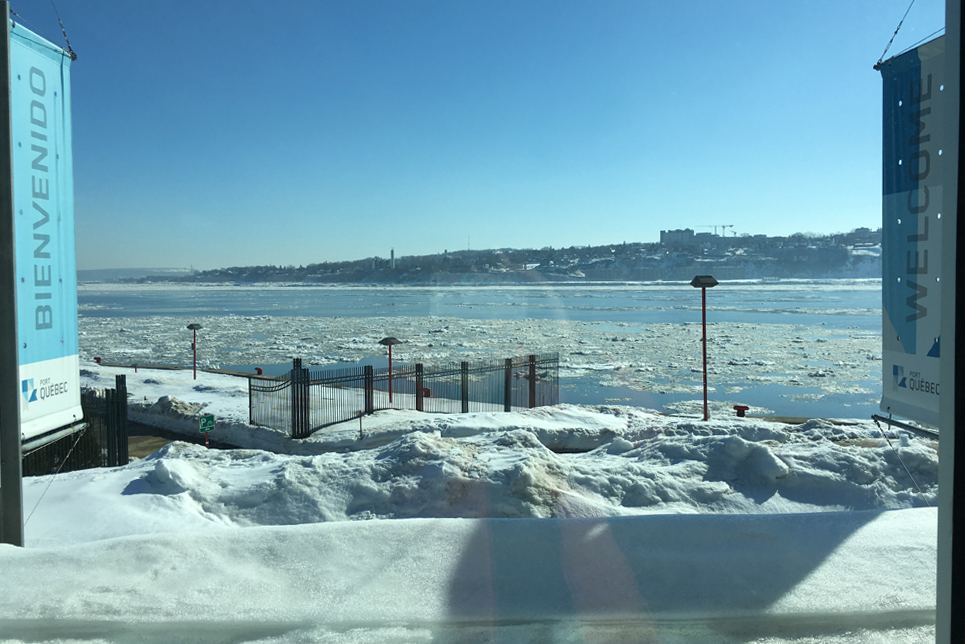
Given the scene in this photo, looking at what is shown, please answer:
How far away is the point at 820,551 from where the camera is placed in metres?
3.82

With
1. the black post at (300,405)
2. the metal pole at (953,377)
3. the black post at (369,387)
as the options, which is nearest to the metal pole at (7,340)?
the metal pole at (953,377)

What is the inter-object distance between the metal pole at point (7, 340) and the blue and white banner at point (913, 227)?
247 inches

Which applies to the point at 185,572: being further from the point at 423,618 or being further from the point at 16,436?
the point at 16,436

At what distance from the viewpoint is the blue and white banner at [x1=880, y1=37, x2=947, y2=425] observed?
444 cm

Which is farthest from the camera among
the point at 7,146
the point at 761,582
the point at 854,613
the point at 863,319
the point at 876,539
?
the point at 863,319

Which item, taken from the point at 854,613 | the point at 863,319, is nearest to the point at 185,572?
the point at 854,613

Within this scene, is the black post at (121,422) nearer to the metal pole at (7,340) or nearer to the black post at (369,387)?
the black post at (369,387)

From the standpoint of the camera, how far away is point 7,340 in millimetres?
4461

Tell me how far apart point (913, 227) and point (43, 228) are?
20.8 feet

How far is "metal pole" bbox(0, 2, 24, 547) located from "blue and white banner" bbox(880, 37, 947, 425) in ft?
20.6

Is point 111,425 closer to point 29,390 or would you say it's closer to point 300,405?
point 300,405

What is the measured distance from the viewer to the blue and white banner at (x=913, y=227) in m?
4.44

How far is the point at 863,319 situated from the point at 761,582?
2082 inches

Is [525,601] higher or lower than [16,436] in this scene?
lower
